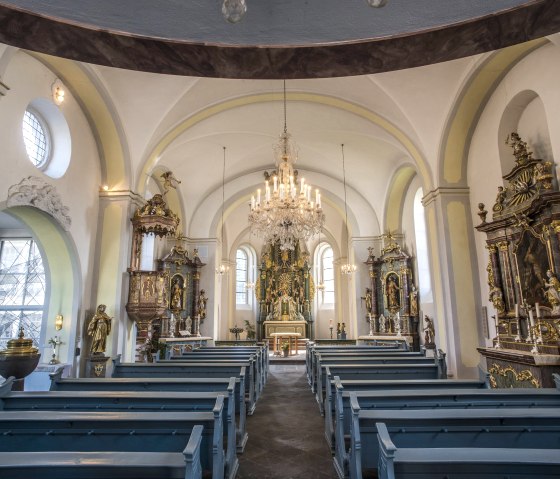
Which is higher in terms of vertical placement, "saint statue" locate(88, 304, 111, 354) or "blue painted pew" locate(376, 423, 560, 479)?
"saint statue" locate(88, 304, 111, 354)

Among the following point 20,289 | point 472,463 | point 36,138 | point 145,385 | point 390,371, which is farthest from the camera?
point 20,289

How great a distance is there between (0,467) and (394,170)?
41.0 ft

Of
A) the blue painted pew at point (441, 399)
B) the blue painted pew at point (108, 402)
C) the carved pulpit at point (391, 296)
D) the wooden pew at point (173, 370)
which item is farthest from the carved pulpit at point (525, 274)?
the carved pulpit at point (391, 296)

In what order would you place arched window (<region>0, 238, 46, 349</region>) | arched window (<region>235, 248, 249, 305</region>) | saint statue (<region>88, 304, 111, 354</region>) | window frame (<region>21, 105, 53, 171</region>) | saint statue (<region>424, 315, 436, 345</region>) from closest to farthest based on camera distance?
1. window frame (<region>21, 105, 53, 171</region>)
2. saint statue (<region>88, 304, 111, 354</region>)
3. arched window (<region>0, 238, 46, 349</region>)
4. saint statue (<region>424, 315, 436, 345</region>)
5. arched window (<region>235, 248, 249, 305</region>)

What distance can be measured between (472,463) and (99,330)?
7.65 metres

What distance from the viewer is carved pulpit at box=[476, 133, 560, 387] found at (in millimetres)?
5590

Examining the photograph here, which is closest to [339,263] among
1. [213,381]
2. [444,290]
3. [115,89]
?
[444,290]

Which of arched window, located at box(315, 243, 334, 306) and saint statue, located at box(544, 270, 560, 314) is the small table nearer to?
arched window, located at box(315, 243, 334, 306)

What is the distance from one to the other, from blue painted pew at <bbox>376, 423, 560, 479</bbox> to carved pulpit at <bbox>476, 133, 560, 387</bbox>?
4106 mm

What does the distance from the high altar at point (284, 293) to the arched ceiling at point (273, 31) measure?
18.3 metres

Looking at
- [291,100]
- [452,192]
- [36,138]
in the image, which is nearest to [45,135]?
[36,138]

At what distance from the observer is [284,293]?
70.7 ft

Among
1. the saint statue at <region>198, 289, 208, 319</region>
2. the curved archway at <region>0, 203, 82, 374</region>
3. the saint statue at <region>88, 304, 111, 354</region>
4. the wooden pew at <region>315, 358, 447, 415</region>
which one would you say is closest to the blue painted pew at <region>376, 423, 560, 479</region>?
the wooden pew at <region>315, 358, 447, 415</region>

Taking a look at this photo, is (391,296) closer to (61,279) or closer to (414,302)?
(414,302)
